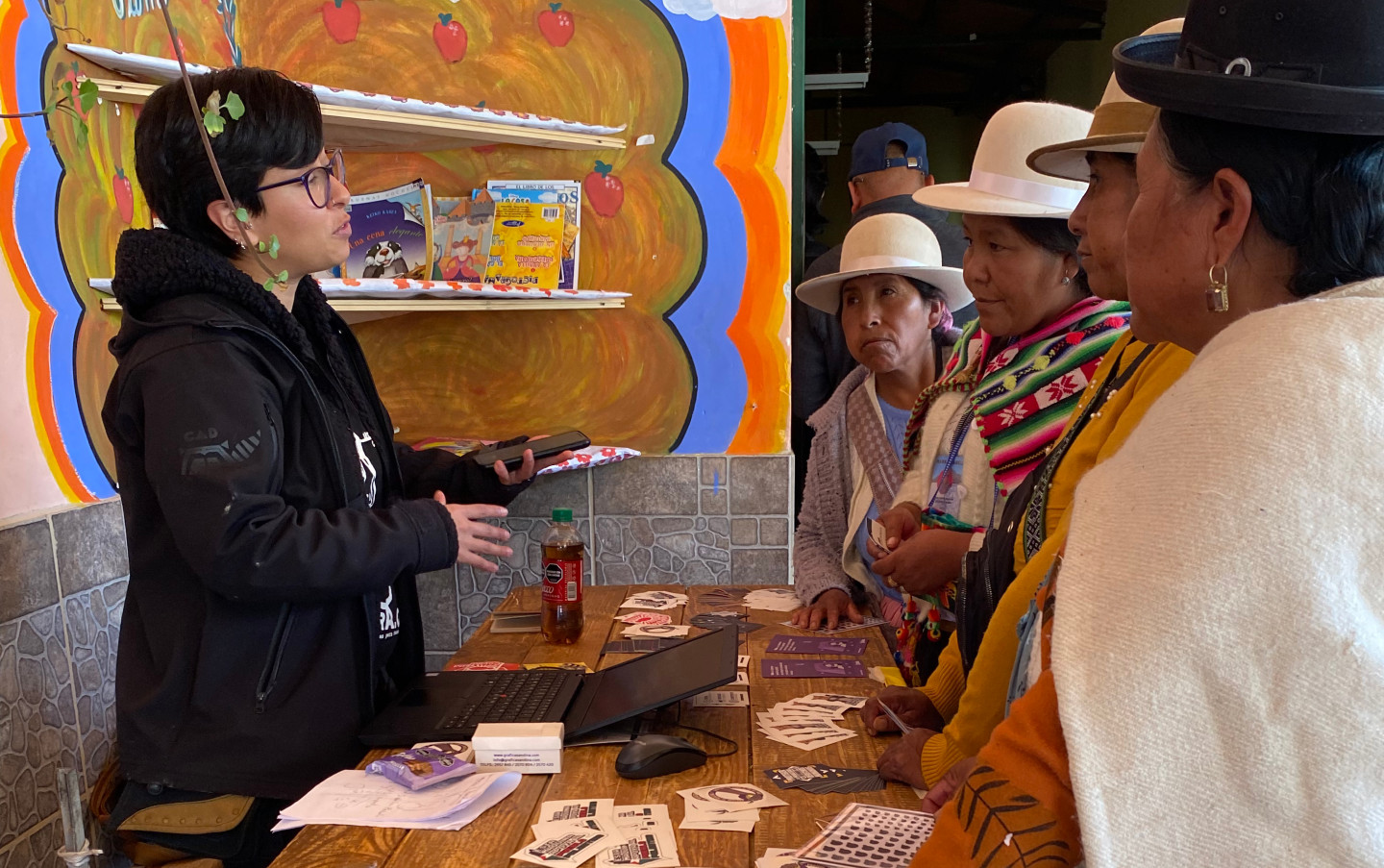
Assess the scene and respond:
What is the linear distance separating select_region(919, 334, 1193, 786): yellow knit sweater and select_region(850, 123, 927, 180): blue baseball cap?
241 cm

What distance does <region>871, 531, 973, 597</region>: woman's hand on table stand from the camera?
1.73 meters

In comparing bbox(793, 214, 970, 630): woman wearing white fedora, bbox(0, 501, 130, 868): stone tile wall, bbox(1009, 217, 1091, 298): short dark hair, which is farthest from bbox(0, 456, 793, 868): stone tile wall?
bbox(1009, 217, 1091, 298): short dark hair

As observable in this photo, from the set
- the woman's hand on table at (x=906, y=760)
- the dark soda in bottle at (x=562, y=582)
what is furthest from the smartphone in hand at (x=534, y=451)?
the woman's hand on table at (x=906, y=760)

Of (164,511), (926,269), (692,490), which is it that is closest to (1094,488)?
(164,511)

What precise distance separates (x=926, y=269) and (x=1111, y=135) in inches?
42.0

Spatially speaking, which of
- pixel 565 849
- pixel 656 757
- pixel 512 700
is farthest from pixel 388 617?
pixel 565 849

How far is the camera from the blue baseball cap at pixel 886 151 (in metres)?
3.56

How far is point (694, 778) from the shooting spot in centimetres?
133

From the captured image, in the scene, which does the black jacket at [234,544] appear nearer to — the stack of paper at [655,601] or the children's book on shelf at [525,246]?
the stack of paper at [655,601]

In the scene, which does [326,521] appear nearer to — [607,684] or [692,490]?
[607,684]

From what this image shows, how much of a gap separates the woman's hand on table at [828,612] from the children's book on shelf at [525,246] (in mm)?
1380

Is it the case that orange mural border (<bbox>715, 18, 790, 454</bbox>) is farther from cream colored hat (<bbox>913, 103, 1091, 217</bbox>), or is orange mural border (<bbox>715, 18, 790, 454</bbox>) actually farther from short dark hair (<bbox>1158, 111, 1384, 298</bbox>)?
short dark hair (<bbox>1158, 111, 1384, 298</bbox>)

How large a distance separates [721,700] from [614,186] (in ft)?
6.34

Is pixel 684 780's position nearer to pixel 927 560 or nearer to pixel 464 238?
pixel 927 560
